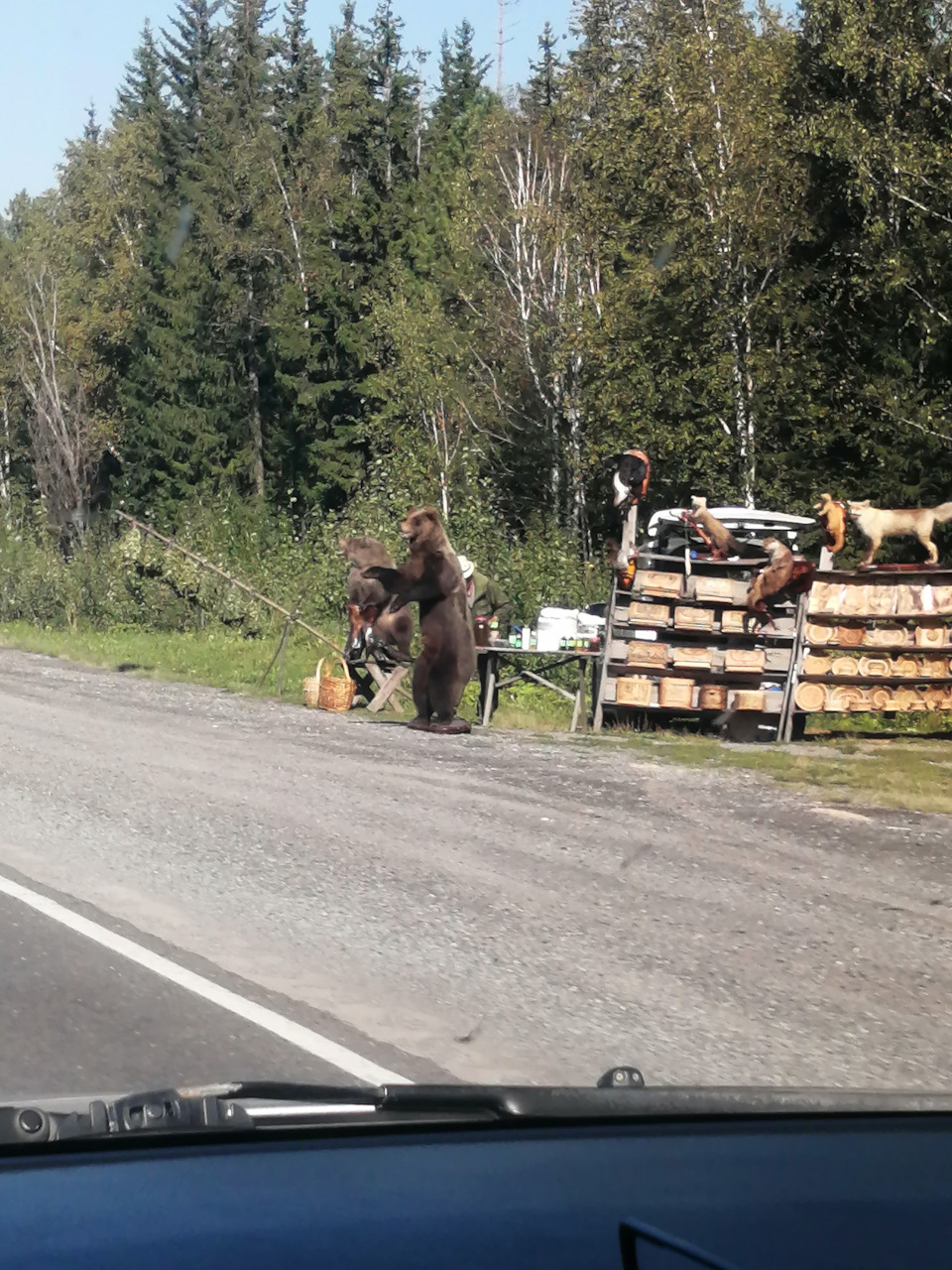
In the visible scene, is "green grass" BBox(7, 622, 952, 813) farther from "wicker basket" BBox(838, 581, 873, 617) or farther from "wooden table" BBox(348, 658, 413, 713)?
"wicker basket" BBox(838, 581, 873, 617)

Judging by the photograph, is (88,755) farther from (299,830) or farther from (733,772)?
(733,772)

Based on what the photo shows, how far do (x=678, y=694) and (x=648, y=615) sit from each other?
0.81 m

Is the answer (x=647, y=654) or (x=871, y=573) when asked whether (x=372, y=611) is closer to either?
(x=647, y=654)

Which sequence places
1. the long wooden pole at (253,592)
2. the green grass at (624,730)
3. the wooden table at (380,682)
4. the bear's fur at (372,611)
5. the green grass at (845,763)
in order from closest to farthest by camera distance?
the green grass at (845,763) → the green grass at (624,730) → the bear's fur at (372,611) → the wooden table at (380,682) → the long wooden pole at (253,592)

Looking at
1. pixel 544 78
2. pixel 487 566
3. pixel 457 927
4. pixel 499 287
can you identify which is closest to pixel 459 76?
pixel 544 78

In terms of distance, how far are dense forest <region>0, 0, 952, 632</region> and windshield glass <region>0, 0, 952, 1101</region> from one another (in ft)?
0.50

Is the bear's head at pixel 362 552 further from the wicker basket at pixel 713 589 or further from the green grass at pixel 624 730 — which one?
the wicker basket at pixel 713 589

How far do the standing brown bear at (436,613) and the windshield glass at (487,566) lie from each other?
52 millimetres

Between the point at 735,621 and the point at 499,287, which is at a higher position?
the point at 499,287

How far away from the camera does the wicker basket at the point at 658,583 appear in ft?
52.5

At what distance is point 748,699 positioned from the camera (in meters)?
16.0

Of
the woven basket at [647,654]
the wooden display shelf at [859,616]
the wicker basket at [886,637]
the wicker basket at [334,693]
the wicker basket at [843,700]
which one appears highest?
the wooden display shelf at [859,616]

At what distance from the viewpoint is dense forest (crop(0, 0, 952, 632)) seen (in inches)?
1157

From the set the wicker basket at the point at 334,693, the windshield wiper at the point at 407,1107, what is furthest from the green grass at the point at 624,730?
the windshield wiper at the point at 407,1107
